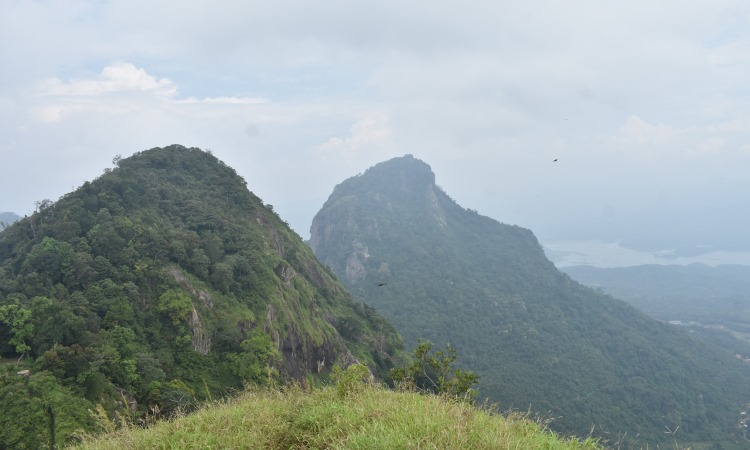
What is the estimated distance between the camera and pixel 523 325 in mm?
92188

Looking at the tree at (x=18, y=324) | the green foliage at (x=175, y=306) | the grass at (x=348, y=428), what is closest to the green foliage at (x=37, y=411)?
the tree at (x=18, y=324)

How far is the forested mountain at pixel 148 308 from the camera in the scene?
19.0 m

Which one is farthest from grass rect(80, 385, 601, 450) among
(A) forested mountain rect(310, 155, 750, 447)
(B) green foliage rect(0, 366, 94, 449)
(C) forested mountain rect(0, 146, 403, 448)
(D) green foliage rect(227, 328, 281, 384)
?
(A) forested mountain rect(310, 155, 750, 447)

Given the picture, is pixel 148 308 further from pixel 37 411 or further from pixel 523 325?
pixel 523 325

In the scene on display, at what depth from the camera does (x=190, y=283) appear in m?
30.5

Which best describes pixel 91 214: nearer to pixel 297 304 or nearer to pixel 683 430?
pixel 297 304

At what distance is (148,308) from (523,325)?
270 feet

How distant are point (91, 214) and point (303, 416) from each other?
107 feet

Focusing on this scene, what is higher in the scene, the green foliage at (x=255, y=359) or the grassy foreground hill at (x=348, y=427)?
the grassy foreground hill at (x=348, y=427)

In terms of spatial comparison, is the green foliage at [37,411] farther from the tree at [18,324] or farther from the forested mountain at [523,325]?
the forested mountain at [523,325]

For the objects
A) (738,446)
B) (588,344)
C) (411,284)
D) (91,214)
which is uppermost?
(91,214)

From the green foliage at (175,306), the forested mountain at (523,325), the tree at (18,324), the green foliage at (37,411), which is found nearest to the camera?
the green foliage at (37,411)

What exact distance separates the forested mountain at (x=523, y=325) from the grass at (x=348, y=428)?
36.3 metres

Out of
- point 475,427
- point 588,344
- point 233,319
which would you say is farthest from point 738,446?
point 475,427
